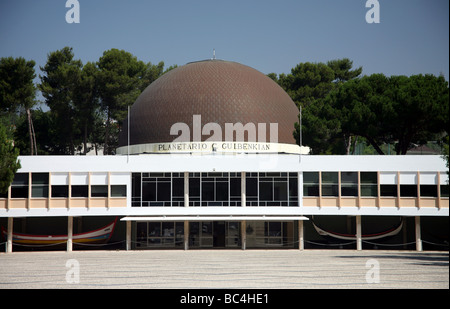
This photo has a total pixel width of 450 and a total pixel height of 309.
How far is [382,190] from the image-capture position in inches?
1483

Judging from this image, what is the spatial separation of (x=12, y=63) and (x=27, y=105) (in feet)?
12.6

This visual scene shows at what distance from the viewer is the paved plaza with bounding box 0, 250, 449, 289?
1867 cm

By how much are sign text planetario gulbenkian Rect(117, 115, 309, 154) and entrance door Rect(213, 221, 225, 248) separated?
676 centimetres

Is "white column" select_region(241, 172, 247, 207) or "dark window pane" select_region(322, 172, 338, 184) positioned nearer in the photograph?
"dark window pane" select_region(322, 172, 338, 184)

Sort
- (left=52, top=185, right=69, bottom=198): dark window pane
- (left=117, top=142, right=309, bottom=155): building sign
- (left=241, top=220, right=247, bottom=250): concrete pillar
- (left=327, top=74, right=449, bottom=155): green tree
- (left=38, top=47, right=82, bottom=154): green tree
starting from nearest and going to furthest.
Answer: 1. (left=52, top=185, right=69, bottom=198): dark window pane
2. (left=241, top=220, right=247, bottom=250): concrete pillar
3. (left=327, top=74, right=449, bottom=155): green tree
4. (left=117, top=142, right=309, bottom=155): building sign
5. (left=38, top=47, right=82, bottom=154): green tree

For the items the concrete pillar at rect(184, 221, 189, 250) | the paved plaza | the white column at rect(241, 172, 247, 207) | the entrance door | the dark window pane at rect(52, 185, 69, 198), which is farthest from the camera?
the entrance door

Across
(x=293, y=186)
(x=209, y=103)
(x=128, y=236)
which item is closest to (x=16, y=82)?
(x=209, y=103)

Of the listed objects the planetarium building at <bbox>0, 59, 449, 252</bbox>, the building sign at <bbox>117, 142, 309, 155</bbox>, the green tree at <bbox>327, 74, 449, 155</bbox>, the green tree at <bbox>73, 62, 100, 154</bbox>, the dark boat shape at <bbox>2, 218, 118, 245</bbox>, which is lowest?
the dark boat shape at <bbox>2, 218, 118, 245</bbox>

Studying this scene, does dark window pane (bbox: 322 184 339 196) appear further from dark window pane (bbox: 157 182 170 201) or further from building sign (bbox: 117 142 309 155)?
dark window pane (bbox: 157 182 170 201)

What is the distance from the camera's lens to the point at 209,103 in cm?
4616

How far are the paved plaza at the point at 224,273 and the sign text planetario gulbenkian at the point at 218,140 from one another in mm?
15137

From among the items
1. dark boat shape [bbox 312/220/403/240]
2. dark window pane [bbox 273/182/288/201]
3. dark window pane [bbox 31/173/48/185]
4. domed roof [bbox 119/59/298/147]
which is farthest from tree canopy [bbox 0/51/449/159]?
dark window pane [bbox 31/173/48/185]
